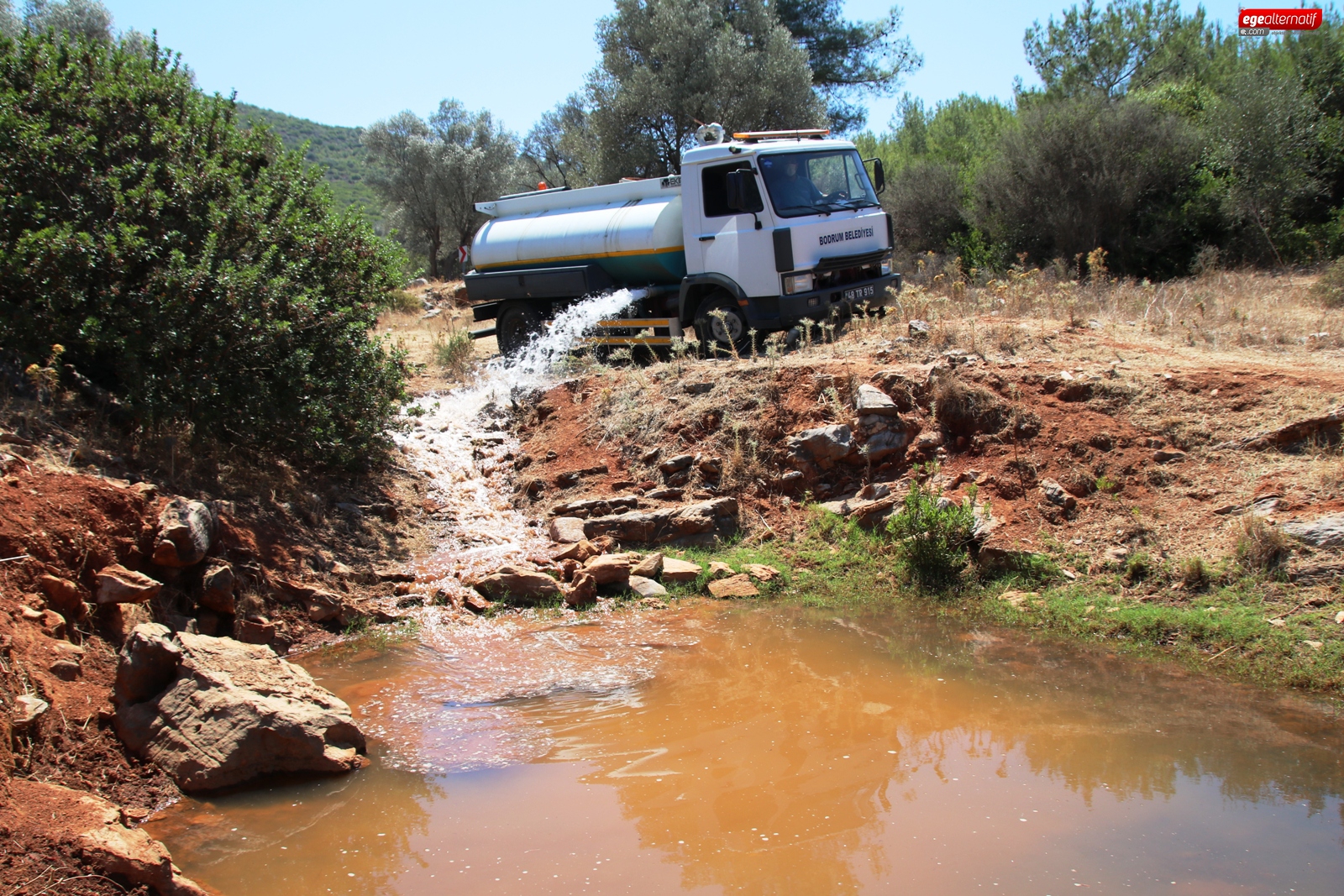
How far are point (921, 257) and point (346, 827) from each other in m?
16.2

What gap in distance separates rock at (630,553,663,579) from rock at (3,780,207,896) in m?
4.38

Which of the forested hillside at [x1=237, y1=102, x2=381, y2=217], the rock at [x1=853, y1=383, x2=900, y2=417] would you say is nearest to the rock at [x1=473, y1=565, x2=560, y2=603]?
the rock at [x1=853, y1=383, x2=900, y2=417]

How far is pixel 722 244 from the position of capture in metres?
11.2

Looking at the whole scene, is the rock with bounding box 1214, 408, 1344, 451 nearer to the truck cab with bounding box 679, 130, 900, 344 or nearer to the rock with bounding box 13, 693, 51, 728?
the truck cab with bounding box 679, 130, 900, 344

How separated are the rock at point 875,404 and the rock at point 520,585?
10.7 feet

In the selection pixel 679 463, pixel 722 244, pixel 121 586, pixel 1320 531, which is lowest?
pixel 1320 531

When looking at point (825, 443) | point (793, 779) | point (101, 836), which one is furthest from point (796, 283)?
point (101, 836)

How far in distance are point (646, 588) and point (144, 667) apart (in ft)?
12.4

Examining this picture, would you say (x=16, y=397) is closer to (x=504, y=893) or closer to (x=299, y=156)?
(x=299, y=156)

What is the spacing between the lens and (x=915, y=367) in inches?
366

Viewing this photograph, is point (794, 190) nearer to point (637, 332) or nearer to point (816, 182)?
point (816, 182)

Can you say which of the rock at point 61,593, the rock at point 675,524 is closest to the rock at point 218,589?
the rock at point 61,593

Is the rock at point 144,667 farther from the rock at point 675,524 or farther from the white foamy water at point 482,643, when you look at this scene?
the rock at point 675,524

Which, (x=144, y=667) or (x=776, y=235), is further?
(x=776, y=235)
